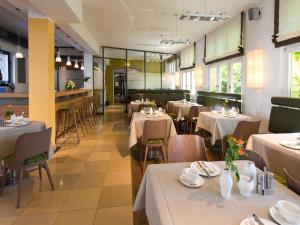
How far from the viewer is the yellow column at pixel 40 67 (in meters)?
4.47

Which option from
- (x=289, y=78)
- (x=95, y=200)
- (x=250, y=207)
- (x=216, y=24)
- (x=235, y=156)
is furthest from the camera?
(x=216, y=24)

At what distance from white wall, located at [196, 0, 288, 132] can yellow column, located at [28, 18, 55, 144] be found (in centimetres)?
436

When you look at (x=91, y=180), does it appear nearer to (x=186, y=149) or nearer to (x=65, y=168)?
Result: (x=65, y=168)

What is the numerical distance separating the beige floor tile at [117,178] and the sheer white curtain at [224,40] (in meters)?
4.27

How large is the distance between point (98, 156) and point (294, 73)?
398cm

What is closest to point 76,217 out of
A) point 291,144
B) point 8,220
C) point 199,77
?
point 8,220

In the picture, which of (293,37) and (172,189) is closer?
(172,189)

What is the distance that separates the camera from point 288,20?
4.20 metres

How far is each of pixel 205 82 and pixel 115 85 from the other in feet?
28.3

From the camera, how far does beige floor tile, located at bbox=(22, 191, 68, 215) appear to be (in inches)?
103

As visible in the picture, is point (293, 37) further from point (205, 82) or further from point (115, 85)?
point (115, 85)

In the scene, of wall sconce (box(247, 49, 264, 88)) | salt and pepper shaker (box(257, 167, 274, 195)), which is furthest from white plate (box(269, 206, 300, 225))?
wall sconce (box(247, 49, 264, 88))

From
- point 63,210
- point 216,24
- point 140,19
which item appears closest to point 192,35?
point 216,24

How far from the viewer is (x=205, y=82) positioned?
332 inches
